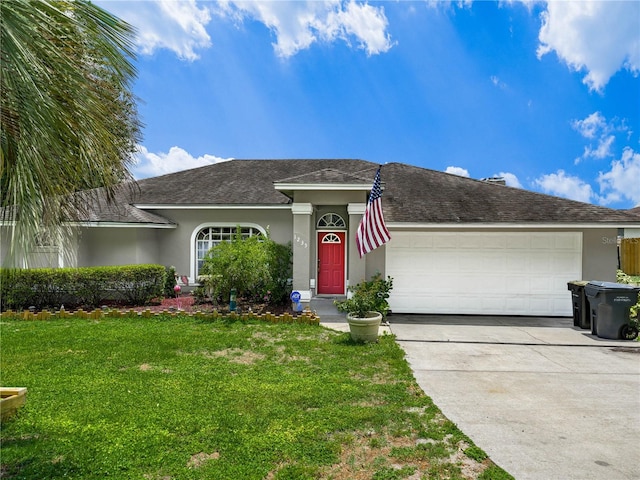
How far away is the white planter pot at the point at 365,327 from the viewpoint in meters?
7.45

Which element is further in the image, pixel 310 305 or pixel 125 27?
pixel 310 305

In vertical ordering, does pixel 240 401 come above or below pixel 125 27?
below

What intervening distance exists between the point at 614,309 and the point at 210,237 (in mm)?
12235

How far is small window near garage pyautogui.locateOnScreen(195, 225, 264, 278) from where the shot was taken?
1320cm

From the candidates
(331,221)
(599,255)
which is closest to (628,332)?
(599,255)

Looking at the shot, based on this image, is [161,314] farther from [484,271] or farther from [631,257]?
[631,257]

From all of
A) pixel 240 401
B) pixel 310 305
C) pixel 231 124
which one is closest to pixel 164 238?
pixel 231 124

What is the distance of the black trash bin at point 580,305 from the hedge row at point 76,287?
1251 centimetres

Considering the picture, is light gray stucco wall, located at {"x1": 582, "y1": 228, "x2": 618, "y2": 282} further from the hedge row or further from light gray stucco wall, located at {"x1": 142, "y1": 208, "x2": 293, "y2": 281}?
the hedge row

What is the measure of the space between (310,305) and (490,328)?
496 cm

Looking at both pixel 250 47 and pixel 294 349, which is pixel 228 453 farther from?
pixel 250 47

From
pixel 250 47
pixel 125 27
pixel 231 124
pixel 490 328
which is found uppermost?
pixel 250 47

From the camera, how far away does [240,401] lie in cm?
472

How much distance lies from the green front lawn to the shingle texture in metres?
4.64
